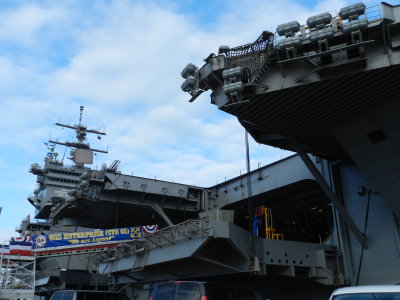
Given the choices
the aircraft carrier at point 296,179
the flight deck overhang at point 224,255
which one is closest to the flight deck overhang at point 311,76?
the aircraft carrier at point 296,179

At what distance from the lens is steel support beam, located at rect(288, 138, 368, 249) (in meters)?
17.5

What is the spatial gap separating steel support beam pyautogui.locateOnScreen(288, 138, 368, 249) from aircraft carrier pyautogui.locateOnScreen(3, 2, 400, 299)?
2.2 inches

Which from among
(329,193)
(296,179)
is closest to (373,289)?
(329,193)

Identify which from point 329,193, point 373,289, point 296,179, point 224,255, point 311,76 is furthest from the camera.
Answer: point 296,179

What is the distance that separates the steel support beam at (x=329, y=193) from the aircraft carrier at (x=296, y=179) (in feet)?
0.18

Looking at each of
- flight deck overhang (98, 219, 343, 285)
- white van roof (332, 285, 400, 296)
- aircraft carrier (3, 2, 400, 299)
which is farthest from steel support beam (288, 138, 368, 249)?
white van roof (332, 285, 400, 296)

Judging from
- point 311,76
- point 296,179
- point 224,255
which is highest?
point 311,76

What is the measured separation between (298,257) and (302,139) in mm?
5890

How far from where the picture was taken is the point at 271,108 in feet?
49.5

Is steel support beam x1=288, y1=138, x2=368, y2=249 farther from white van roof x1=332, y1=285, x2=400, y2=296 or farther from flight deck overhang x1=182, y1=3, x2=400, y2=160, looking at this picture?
white van roof x1=332, y1=285, x2=400, y2=296

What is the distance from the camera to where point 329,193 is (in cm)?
1833

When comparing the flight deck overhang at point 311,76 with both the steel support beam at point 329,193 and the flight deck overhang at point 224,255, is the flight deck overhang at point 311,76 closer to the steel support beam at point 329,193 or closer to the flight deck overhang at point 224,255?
the steel support beam at point 329,193

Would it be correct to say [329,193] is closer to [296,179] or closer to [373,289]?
[296,179]

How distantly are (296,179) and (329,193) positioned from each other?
5109 millimetres
